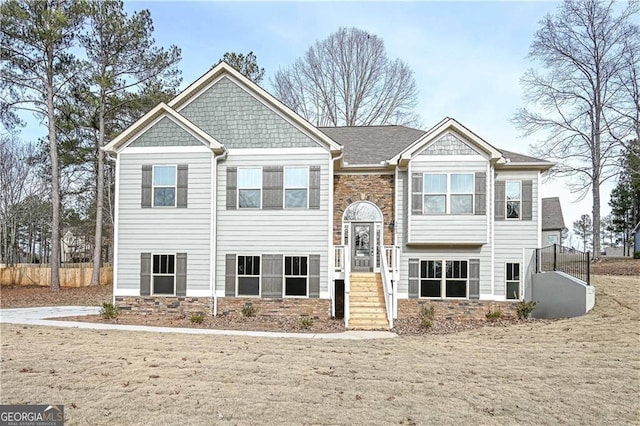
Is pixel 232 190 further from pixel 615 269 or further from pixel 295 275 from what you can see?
pixel 615 269

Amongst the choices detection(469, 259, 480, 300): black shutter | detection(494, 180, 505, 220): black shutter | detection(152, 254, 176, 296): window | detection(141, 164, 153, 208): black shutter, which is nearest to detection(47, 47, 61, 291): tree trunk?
detection(141, 164, 153, 208): black shutter

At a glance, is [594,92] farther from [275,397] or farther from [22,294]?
[22,294]

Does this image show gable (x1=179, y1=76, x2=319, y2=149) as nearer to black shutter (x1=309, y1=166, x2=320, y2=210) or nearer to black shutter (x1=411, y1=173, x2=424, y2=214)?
black shutter (x1=309, y1=166, x2=320, y2=210)

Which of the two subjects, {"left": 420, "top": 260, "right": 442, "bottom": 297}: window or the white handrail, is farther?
{"left": 420, "top": 260, "right": 442, "bottom": 297}: window

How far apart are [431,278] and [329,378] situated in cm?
887

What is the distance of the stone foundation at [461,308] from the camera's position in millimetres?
14695

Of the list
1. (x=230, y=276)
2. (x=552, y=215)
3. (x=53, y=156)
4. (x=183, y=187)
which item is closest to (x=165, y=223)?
(x=183, y=187)

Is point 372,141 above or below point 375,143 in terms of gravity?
above

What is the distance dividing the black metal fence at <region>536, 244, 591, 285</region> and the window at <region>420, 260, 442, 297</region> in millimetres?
3138

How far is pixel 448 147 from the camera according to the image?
14.7 metres

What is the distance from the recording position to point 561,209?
40625mm

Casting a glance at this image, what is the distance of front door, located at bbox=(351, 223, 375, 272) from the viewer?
1605 cm

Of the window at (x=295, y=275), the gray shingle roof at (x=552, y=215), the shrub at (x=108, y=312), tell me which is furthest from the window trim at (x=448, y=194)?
the gray shingle roof at (x=552, y=215)

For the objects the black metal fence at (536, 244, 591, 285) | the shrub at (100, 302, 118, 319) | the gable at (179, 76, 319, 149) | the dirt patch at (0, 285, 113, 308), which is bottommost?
the dirt patch at (0, 285, 113, 308)
